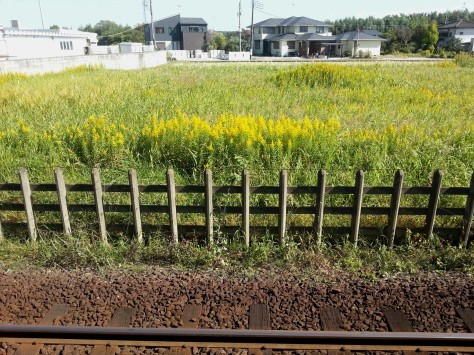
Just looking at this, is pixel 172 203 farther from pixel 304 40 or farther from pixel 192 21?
pixel 192 21

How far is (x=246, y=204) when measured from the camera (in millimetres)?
4340

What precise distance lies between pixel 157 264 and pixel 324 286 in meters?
1.74

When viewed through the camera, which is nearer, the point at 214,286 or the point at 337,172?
the point at 214,286

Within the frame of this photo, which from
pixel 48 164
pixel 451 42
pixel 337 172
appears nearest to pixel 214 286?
pixel 337 172

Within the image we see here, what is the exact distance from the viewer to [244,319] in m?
3.28

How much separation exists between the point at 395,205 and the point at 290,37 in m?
70.7

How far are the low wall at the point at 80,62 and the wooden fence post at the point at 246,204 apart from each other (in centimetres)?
1797

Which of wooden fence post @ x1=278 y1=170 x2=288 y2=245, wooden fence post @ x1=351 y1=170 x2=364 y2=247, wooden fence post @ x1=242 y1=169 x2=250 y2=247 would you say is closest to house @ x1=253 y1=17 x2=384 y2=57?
wooden fence post @ x1=351 y1=170 x2=364 y2=247

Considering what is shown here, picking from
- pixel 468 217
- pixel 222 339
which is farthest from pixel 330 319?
pixel 468 217

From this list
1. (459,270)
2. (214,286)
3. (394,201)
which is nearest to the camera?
(214,286)

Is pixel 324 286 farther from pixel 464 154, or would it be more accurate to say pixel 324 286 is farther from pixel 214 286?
pixel 464 154

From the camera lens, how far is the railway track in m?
2.90

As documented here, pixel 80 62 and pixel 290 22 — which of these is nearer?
pixel 80 62

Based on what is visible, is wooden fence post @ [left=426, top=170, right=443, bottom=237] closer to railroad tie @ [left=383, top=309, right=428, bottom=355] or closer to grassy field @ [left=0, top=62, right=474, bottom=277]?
grassy field @ [left=0, top=62, right=474, bottom=277]
